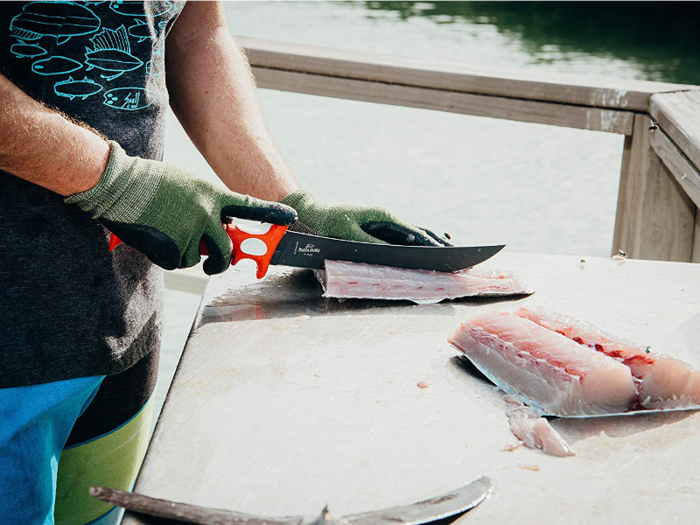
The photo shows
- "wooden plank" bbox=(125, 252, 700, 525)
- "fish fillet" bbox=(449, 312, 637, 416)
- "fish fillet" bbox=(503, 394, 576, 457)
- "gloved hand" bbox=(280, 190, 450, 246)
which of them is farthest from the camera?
"gloved hand" bbox=(280, 190, 450, 246)

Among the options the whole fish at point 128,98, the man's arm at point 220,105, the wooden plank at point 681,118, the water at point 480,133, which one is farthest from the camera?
the water at point 480,133

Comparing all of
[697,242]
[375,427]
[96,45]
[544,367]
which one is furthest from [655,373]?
[697,242]

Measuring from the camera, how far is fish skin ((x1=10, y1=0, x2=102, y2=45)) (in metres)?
1.41

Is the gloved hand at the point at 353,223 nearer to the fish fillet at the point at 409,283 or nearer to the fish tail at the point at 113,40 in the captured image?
the fish fillet at the point at 409,283

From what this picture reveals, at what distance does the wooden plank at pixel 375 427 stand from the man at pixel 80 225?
225mm

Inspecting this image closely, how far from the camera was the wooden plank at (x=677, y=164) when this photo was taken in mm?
2502

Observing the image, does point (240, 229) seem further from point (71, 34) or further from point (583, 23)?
point (583, 23)

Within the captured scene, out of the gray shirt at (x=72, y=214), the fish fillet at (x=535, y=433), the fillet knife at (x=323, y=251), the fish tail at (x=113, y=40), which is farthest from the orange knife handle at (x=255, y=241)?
the fish fillet at (x=535, y=433)

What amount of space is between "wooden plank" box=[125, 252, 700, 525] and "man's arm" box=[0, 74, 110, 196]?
44 cm

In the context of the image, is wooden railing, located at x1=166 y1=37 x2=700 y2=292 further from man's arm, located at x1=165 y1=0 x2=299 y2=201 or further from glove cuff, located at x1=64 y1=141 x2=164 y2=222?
glove cuff, located at x1=64 y1=141 x2=164 y2=222

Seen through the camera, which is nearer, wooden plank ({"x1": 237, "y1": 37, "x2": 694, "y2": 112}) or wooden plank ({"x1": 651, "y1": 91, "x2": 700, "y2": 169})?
wooden plank ({"x1": 651, "y1": 91, "x2": 700, "y2": 169})

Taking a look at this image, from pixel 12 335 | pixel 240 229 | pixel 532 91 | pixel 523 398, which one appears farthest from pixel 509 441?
pixel 532 91

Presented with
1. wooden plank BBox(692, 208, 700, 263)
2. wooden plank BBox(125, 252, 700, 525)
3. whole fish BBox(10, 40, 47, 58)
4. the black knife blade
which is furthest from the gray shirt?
wooden plank BBox(692, 208, 700, 263)

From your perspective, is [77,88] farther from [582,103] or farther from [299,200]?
[582,103]
